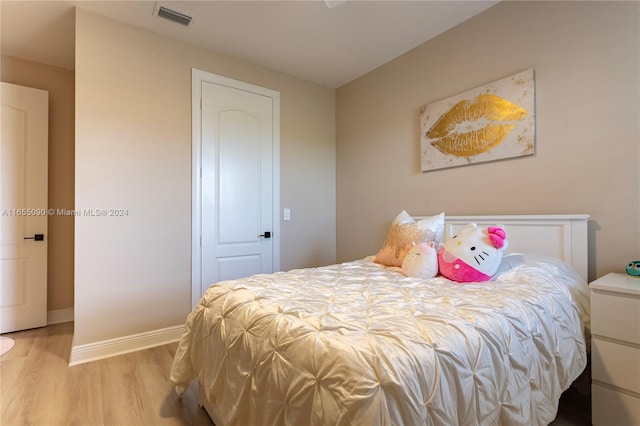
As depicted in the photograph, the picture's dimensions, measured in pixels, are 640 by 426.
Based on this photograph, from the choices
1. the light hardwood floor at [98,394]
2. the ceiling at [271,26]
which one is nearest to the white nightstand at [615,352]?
the light hardwood floor at [98,394]

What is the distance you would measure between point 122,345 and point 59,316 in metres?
1.36

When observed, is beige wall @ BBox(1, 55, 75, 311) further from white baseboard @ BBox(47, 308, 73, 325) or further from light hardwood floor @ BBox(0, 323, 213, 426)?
light hardwood floor @ BBox(0, 323, 213, 426)

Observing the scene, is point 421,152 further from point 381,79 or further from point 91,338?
point 91,338

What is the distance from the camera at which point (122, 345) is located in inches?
97.0

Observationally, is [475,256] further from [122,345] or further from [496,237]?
[122,345]

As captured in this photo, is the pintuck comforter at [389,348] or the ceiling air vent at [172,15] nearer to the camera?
the pintuck comforter at [389,348]

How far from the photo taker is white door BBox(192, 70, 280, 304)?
290cm

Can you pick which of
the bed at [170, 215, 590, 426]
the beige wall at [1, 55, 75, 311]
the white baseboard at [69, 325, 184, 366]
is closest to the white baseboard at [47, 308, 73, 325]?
the beige wall at [1, 55, 75, 311]

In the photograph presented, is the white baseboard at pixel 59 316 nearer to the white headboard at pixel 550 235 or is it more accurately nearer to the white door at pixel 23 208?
the white door at pixel 23 208

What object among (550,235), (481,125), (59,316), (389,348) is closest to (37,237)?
(59,316)

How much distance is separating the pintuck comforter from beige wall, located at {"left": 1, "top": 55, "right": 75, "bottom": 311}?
2530mm

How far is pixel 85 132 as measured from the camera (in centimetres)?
235

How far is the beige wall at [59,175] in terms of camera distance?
3.18 metres

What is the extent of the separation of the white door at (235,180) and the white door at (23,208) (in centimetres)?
160
